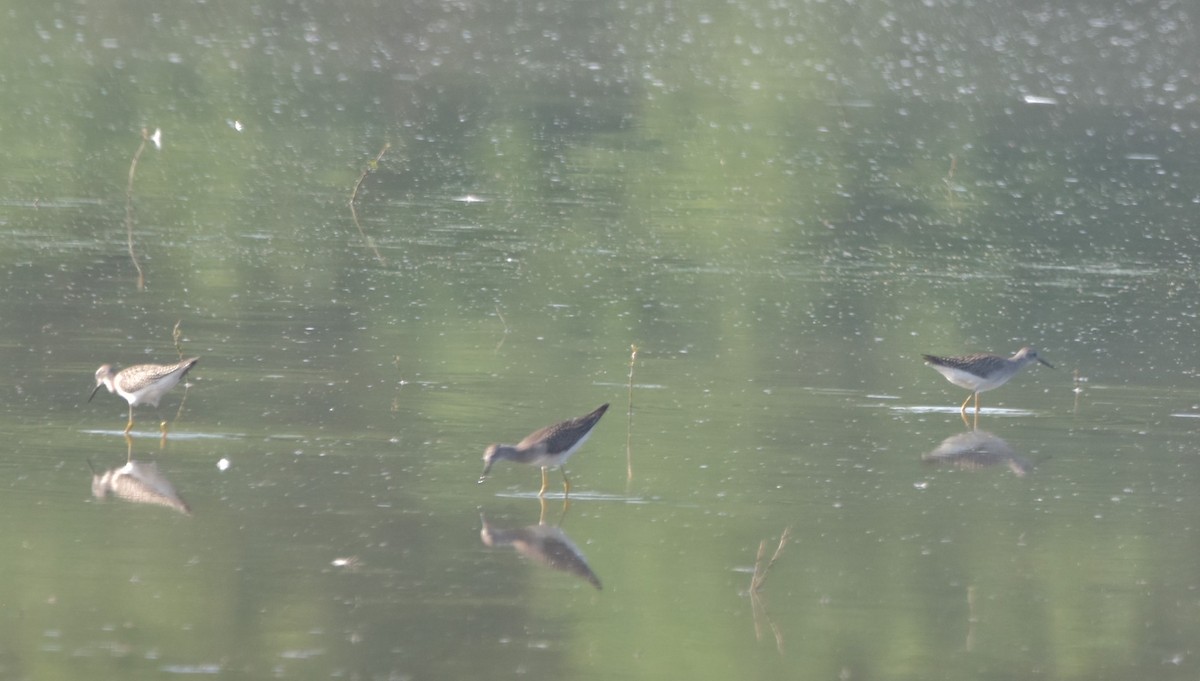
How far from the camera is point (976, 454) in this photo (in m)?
12.0

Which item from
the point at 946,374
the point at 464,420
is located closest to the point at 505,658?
the point at 464,420

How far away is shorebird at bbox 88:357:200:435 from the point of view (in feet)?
37.6

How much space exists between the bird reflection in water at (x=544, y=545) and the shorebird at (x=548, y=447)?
376mm

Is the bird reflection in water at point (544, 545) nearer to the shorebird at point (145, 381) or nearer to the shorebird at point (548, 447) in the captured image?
the shorebird at point (548, 447)

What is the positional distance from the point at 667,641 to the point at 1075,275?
11819 mm

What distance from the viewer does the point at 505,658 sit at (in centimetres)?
804

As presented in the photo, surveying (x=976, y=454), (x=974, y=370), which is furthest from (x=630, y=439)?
(x=974, y=370)

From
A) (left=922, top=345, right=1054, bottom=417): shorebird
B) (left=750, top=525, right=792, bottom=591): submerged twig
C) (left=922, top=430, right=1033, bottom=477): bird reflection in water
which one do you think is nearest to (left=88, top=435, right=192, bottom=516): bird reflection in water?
(left=750, top=525, right=792, bottom=591): submerged twig

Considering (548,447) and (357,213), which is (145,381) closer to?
(548,447)

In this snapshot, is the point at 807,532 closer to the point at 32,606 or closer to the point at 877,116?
the point at 32,606

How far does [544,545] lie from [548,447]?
0.81 meters

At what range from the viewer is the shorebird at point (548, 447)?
10156 mm

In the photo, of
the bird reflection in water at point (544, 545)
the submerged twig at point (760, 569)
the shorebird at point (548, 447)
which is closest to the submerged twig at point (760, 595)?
the submerged twig at point (760, 569)

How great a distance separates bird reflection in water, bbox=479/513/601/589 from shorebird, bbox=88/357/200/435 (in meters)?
2.50
